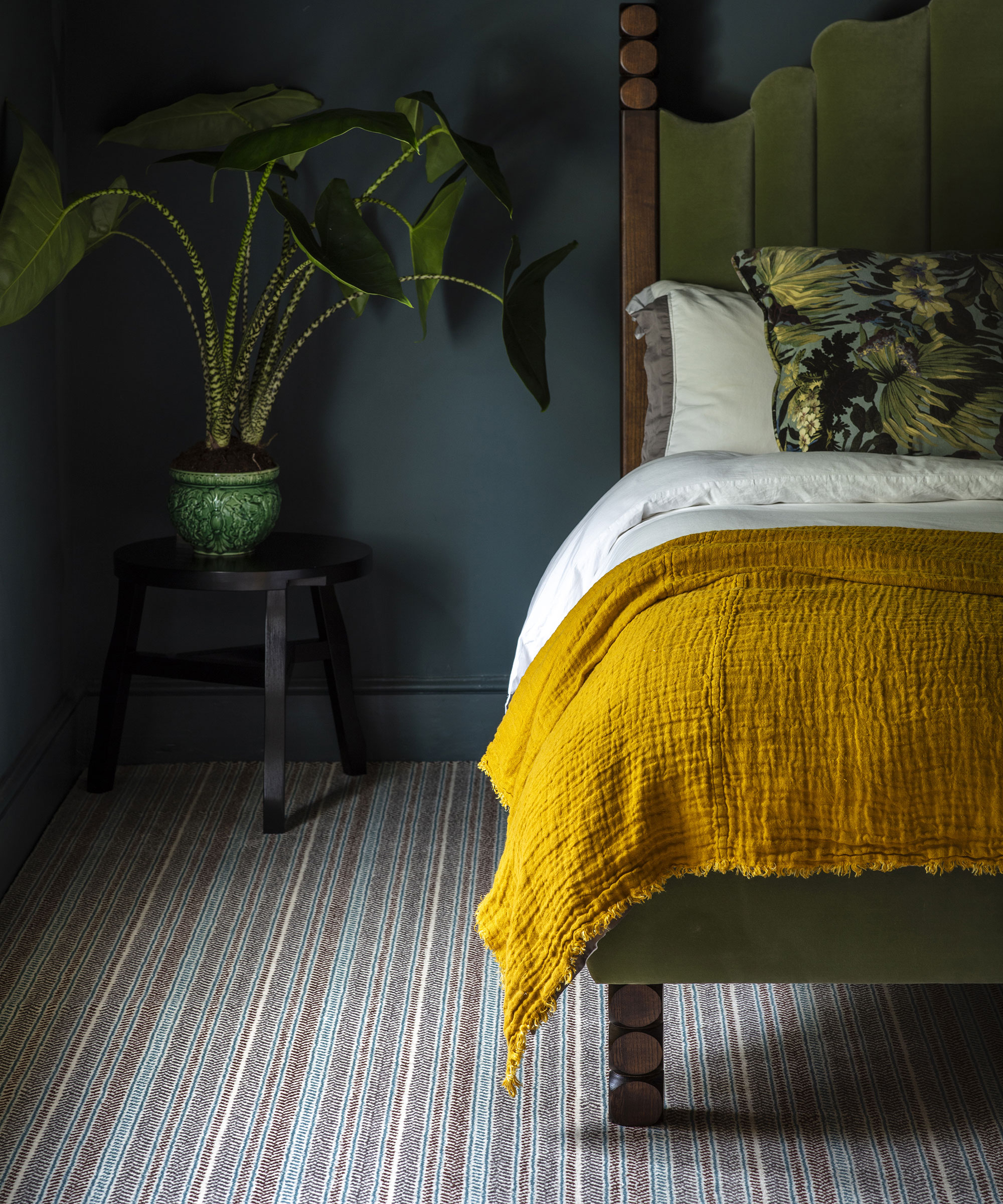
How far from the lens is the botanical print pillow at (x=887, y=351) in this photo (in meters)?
1.96

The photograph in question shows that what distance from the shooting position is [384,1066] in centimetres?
151

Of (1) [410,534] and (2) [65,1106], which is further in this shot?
(1) [410,534]

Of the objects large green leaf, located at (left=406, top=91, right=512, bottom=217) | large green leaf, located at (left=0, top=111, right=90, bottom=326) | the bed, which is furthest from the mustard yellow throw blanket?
large green leaf, located at (left=0, top=111, right=90, bottom=326)

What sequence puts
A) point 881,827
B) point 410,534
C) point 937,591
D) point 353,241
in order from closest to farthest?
point 881,827 → point 937,591 → point 353,241 → point 410,534

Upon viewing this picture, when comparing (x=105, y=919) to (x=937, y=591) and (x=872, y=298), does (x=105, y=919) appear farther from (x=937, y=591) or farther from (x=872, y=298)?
(x=872, y=298)

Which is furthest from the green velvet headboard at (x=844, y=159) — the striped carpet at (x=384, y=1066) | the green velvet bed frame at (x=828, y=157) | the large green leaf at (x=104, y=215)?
the striped carpet at (x=384, y=1066)

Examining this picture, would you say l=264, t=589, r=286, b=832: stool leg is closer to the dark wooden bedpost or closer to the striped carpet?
the striped carpet

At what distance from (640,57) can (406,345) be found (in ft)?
2.55

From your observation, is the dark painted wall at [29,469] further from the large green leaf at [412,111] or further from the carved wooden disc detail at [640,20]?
the carved wooden disc detail at [640,20]

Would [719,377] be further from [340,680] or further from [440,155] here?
[340,680]

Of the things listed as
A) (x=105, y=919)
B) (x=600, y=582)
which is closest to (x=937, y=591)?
(x=600, y=582)

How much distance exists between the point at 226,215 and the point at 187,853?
4.47 feet

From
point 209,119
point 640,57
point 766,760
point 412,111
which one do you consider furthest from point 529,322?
point 766,760

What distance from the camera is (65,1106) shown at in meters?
1.43
